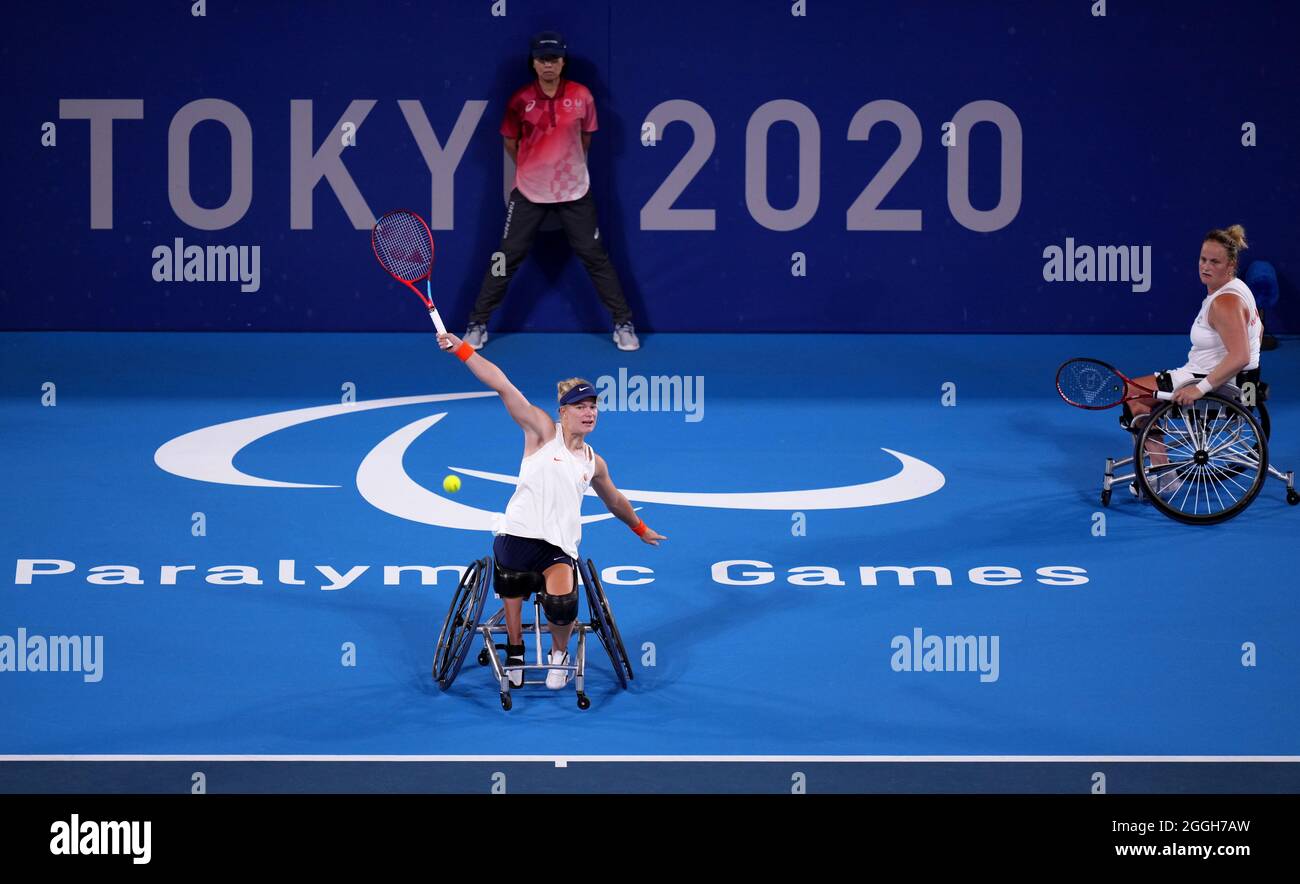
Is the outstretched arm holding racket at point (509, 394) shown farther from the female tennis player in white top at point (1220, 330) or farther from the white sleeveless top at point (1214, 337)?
the white sleeveless top at point (1214, 337)

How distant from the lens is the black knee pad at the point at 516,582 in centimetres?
704

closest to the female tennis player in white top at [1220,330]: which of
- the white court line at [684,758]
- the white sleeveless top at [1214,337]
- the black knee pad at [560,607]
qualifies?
the white sleeveless top at [1214,337]

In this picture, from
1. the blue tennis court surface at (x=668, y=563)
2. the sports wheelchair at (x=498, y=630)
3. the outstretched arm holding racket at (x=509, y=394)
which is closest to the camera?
the outstretched arm holding racket at (x=509, y=394)

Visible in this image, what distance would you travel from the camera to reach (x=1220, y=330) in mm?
9422

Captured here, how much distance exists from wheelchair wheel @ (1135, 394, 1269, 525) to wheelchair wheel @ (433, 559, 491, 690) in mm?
4055

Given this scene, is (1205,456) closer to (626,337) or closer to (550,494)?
(550,494)

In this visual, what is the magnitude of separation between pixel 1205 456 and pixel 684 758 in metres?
4.25

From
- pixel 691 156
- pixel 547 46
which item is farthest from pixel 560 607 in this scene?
pixel 691 156

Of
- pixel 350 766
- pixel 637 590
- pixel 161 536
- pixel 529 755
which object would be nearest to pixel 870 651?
pixel 637 590

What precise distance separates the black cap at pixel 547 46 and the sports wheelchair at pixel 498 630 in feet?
21.5

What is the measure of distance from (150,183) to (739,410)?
17.0 feet

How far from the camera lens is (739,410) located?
39.6 feet

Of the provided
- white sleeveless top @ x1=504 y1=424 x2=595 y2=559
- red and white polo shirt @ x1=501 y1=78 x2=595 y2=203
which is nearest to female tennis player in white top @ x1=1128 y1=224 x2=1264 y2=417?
white sleeveless top @ x1=504 y1=424 x2=595 y2=559

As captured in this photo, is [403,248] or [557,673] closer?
[557,673]
